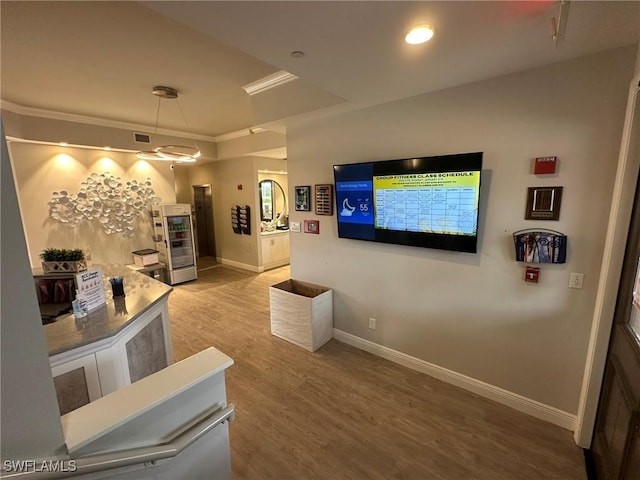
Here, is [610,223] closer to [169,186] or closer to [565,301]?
[565,301]

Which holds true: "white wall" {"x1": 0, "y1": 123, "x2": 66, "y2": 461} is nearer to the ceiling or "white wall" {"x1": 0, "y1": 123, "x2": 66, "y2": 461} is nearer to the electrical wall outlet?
the ceiling

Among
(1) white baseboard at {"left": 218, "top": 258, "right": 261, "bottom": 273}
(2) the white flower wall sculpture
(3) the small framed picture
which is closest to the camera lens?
(3) the small framed picture

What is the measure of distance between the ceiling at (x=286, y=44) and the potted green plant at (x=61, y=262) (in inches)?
66.0

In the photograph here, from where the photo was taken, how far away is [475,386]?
2.46 m

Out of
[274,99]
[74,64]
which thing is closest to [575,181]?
[274,99]

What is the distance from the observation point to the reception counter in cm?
153

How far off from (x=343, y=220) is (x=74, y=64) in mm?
2881

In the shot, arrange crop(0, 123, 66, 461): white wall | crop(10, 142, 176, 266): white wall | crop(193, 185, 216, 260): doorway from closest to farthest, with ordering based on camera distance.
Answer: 1. crop(0, 123, 66, 461): white wall
2. crop(10, 142, 176, 266): white wall
3. crop(193, 185, 216, 260): doorway

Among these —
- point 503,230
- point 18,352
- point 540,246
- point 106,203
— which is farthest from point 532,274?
point 106,203

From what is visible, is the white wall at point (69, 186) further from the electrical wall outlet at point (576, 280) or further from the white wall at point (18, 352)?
the electrical wall outlet at point (576, 280)

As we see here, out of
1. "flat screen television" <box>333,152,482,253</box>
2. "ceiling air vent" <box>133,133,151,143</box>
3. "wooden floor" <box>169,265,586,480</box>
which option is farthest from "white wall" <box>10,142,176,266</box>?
"flat screen television" <box>333,152,482,253</box>

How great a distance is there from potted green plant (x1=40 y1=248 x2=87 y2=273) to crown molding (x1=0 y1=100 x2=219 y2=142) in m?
2.61

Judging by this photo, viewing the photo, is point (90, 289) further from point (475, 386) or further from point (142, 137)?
point (142, 137)

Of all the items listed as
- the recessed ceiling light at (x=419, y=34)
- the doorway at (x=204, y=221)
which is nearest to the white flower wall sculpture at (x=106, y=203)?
the doorway at (x=204, y=221)
